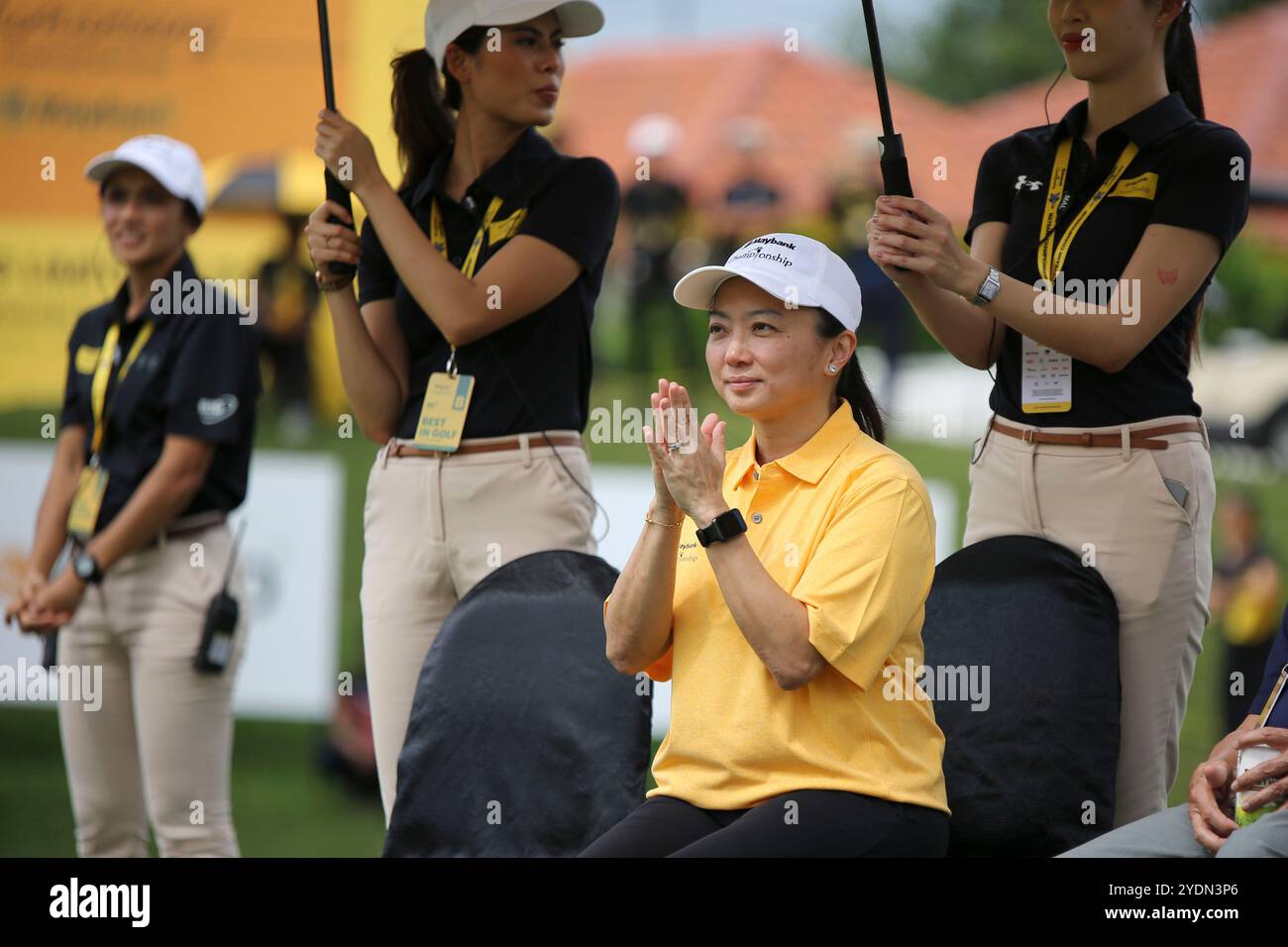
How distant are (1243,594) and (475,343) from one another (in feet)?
12.2

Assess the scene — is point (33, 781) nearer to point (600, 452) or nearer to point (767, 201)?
point (600, 452)

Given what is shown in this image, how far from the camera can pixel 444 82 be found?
9.70 ft

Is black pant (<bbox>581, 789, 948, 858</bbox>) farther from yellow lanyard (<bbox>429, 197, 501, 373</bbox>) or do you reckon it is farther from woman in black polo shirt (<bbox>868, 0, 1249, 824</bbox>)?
yellow lanyard (<bbox>429, 197, 501, 373</bbox>)

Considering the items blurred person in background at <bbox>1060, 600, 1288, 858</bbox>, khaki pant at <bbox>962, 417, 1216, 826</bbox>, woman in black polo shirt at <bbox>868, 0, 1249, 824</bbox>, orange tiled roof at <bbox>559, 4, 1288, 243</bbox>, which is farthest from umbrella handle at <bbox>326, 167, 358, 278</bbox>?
orange tiled roof at <bbox>559, 4, 1288, 243</bbox>

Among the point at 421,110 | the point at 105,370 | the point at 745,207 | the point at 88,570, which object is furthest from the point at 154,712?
the point at 745,207

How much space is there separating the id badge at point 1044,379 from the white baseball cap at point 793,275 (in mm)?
378

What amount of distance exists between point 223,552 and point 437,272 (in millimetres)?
952

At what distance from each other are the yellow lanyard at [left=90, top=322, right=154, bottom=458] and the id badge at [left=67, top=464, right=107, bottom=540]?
0.05m

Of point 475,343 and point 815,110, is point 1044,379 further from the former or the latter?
point 815,110

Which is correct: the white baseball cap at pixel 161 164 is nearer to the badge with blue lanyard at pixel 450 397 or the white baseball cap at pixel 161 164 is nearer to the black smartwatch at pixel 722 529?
the badge with blue lanyard at pixel 450 397

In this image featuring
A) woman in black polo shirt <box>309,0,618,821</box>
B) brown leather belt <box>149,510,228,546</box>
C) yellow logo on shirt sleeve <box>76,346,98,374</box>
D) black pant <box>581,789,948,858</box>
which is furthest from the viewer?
yellow logo on shirt sleeve <box>76,346,98,374</box>

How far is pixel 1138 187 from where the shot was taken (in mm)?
2484

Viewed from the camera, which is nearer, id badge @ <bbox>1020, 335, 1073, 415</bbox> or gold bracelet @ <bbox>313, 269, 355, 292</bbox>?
id badge @ <bbox>1020, 335, 1073, 415</bbox>

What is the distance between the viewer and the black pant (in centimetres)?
204
